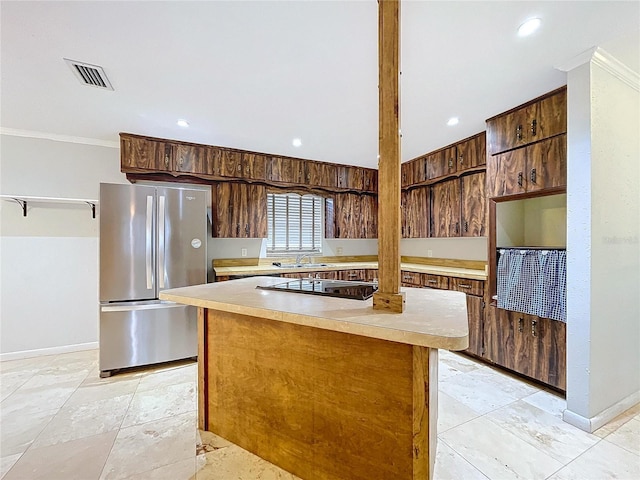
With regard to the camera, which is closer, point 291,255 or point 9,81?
point 9,81

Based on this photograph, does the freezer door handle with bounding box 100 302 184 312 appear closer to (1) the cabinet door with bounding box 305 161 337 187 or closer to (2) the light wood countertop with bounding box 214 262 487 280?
(2) the light wood countertop with bounding box 214 262 487 280

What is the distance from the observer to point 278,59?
6.26ft

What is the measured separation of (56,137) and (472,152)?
4.78 metres

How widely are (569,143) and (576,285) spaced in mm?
1013

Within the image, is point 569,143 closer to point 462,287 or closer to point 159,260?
point 462,287

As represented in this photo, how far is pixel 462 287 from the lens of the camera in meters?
3.16

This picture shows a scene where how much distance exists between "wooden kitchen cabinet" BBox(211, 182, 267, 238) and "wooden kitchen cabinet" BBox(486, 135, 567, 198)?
2.73 m

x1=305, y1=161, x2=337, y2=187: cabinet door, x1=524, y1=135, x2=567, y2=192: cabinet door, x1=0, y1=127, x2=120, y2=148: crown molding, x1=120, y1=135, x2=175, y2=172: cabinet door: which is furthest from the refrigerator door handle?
x1=524, y1=135, x2=567, y2=192: cabinet door

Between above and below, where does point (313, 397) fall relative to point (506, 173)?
below

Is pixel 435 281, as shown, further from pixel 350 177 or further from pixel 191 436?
pixel 191 436

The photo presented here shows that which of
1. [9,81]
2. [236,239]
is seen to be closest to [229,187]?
[236,239]

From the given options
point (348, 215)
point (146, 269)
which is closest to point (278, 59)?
point (146, 269)

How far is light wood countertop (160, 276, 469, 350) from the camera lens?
3.21 ft

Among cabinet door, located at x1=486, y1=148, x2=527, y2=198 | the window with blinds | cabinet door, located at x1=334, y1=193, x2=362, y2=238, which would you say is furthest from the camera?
cabinet door, located at x1=334, y1=193, x2=362, y2=238
